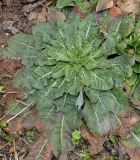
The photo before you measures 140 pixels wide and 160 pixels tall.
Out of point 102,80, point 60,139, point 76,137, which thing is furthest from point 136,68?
point 60,139

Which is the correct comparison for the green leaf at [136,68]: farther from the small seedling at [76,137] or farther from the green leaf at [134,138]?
the small seedling at [76,137]

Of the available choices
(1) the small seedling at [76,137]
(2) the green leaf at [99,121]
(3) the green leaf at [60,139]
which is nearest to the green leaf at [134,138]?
(2) the green leaf at [99,121]

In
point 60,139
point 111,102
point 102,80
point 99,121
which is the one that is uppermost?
point 102,80

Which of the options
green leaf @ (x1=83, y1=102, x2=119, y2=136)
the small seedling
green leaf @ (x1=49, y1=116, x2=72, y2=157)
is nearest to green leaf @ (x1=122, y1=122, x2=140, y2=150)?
green leaf @ (x1=83, y1=102, x2=119, y2=136)

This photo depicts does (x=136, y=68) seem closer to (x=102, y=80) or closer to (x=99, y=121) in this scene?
(x=102, y=80)

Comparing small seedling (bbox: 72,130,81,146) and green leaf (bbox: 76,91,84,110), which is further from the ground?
green leaf (bbox: 76,91,84,110)

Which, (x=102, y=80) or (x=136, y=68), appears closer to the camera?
(x=102, y=80)

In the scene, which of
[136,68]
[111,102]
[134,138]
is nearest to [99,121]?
[111,102]

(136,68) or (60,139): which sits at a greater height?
(136,68)

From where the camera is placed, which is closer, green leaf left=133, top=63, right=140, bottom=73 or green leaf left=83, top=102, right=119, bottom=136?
green leaf left=83, top=102, right=119, bottom=136

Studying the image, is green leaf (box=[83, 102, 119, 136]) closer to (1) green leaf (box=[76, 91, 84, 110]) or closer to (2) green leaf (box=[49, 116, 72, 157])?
(1) green leaf (box=[76, 91, 84, 110])

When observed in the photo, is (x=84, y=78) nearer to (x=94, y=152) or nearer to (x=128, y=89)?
A: (x=128, y=89)

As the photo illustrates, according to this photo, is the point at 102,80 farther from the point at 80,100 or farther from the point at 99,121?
the point at 99,121
